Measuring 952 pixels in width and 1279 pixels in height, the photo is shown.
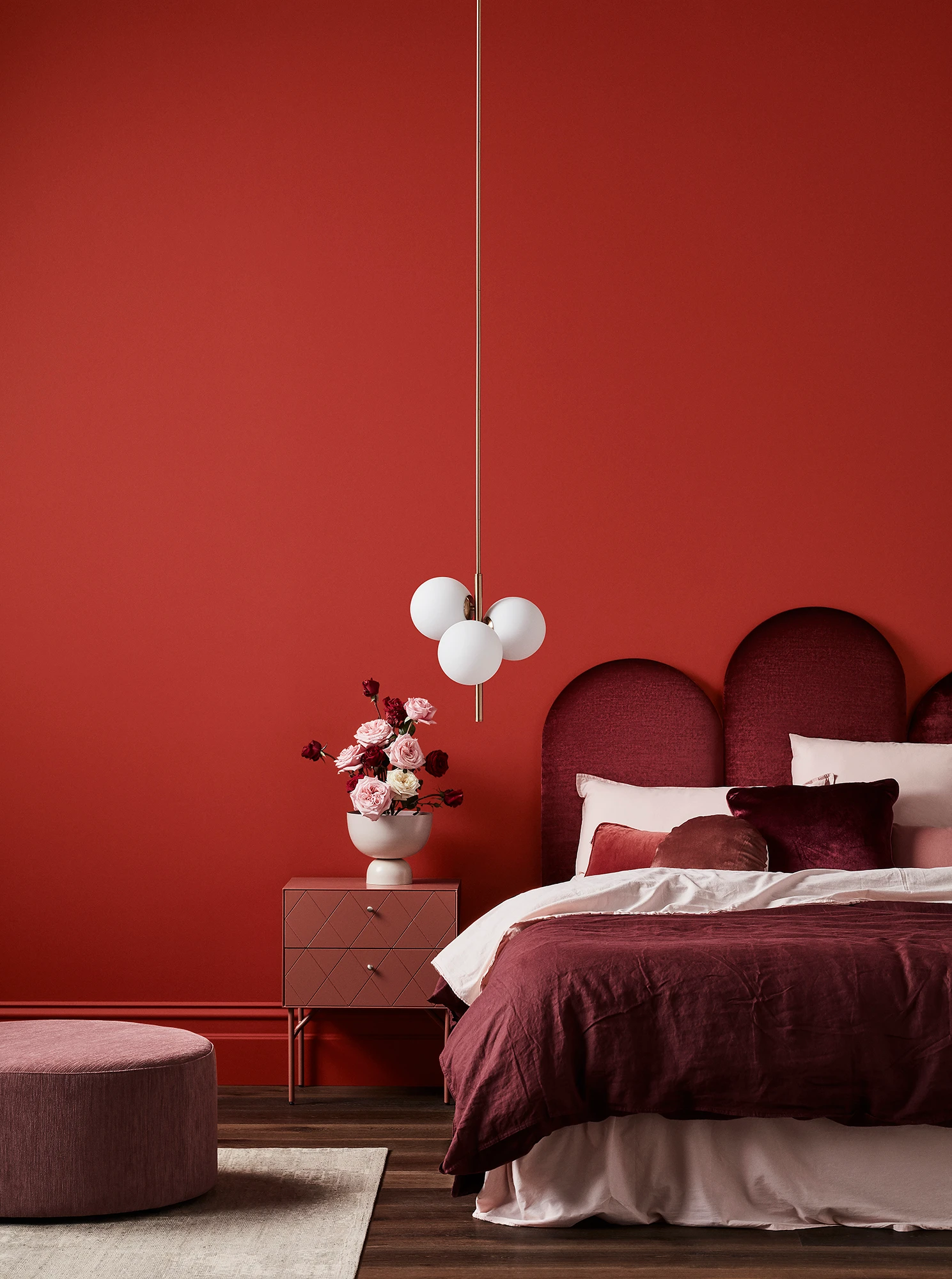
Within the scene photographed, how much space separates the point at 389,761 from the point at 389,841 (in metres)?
0.25

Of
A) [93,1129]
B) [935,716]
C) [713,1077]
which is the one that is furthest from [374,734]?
[935,716]

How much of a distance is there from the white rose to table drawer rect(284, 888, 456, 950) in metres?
0.32

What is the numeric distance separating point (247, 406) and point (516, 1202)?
2756 millimetres

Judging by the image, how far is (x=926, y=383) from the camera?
4.27 m

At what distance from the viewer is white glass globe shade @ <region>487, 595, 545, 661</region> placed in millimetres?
2629

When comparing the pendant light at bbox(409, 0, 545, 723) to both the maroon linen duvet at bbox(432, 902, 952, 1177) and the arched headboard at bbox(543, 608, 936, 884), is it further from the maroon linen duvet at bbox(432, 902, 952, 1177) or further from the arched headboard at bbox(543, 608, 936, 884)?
the arched headboard at bbox(543, 608, 936, 884)

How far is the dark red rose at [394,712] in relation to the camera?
12.9 feet

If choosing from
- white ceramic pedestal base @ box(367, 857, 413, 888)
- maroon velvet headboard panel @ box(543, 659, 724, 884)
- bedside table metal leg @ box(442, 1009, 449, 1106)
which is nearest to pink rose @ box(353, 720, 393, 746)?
white ceramic pedestal base @ box(367, 857, 413, 888)

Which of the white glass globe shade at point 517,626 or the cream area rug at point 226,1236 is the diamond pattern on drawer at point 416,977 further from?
the white glass globe shade at point 517,626

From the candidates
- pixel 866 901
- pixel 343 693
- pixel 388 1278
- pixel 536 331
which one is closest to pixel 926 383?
pixel 536 331

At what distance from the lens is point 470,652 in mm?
2428

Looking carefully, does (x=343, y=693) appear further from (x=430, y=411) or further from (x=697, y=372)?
(x=697, y=372)

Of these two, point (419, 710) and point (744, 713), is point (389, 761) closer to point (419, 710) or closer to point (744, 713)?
point (419, 710)

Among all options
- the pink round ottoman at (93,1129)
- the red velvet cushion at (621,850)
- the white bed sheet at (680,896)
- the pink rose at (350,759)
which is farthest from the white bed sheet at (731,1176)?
the pink rose at (350,759)
